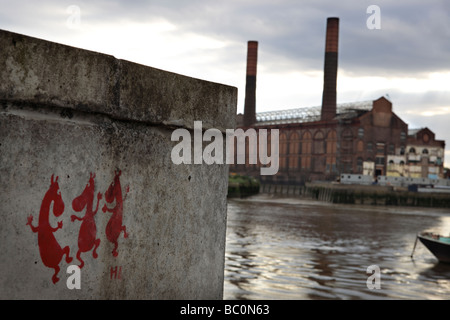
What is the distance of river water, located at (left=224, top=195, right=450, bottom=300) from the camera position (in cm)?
1251

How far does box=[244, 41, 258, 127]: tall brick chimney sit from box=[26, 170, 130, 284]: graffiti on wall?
73317mm

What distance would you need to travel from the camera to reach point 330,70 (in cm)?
6425

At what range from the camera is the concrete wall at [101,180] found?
1.95 metres

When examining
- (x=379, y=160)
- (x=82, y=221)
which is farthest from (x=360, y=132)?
(x=82, y=221)

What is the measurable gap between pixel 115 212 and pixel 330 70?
64.0 metres

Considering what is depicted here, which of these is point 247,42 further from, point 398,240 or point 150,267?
point 150,267

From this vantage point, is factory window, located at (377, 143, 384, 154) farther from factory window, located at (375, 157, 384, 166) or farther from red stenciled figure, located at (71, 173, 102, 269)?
red stenciled figure, located at (71, 173, 102, 269)

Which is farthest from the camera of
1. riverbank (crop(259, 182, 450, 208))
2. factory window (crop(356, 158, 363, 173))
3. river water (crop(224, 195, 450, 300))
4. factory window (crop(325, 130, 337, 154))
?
factory window (crop(325, 130, 337, 154))

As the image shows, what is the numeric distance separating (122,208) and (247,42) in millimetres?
74846

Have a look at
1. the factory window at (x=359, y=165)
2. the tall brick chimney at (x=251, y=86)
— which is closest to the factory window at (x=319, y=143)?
the factory window at (x=359, y=165)

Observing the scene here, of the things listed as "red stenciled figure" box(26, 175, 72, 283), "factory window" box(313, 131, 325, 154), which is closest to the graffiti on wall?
"red stenciled figure" box(26, 175, 72, 283)

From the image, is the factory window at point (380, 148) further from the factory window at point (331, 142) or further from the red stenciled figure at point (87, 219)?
the red stenciled figure at point (87, 219)

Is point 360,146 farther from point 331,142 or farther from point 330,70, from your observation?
point 330,70
